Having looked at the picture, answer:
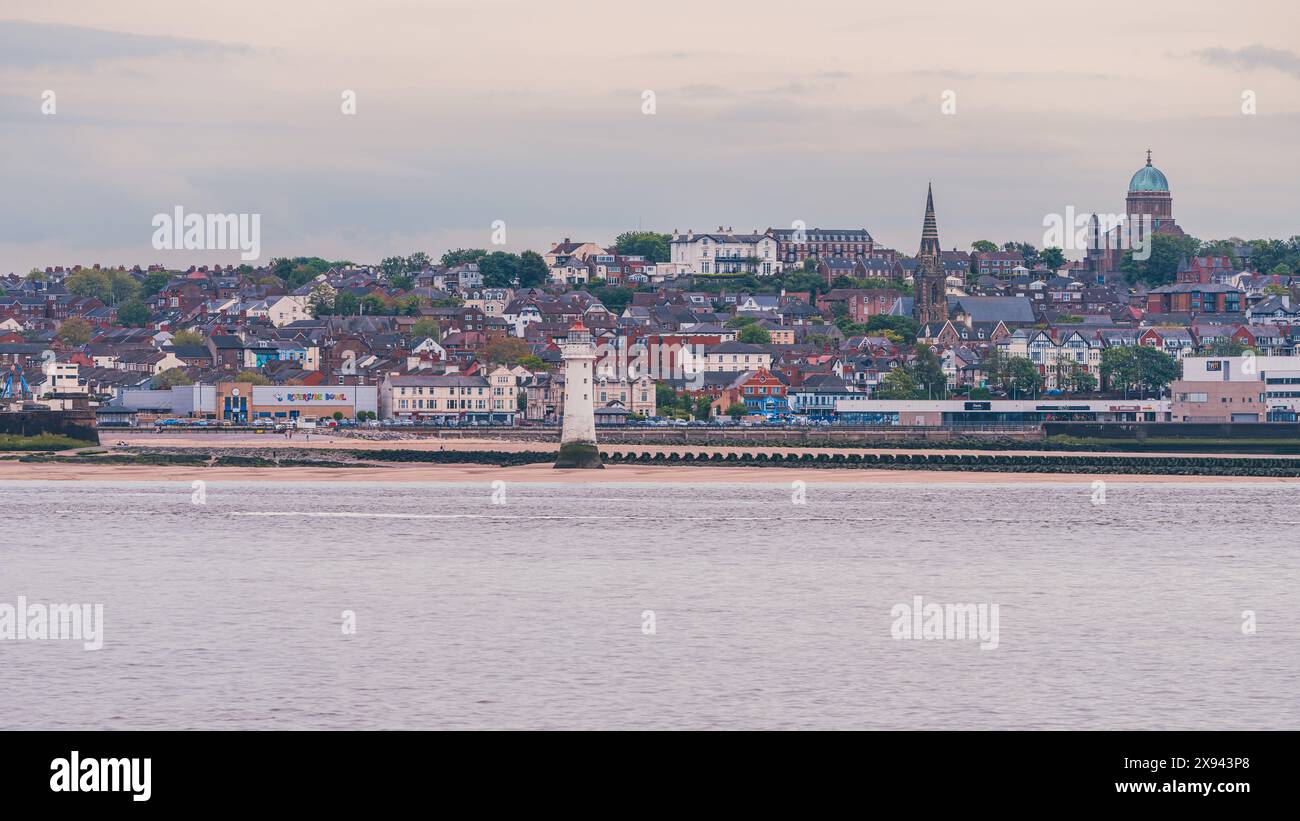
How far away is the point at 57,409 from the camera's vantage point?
94.0 meters

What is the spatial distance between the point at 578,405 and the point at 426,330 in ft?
299

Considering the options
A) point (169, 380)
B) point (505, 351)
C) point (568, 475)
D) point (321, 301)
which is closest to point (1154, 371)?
point (505, 351)

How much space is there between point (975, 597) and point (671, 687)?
13.2 m

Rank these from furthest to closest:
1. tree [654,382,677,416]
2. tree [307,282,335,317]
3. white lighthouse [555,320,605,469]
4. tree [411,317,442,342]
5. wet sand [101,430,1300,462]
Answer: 1. tree [307,282,335,317]
2. tree [411,317,442,342]
3. tree [654,382,677,416]
4. wet sand [101,430,1300,462]
5. white lighthouse [555,320,605,469]

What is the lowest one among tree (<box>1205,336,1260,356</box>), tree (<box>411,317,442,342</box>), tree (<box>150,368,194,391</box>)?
tree (<box>150,368,194,391</box>)

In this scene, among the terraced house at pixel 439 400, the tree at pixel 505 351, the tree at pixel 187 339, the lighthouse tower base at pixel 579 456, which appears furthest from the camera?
the tree at pixel 187 339

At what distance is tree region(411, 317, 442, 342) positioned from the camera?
164250 mm

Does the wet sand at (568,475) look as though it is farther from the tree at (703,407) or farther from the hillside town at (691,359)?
the tree at (703,407)

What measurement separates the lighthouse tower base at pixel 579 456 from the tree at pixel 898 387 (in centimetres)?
4942

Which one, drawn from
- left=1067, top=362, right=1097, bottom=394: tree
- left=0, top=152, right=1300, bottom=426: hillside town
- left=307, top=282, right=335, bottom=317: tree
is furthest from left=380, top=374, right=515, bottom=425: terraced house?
left=307, top=282, right=335, bottom=317: tree

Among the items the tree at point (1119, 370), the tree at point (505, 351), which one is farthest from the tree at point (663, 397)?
the tree at point (1119, 370)

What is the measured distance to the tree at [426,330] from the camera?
164250mm

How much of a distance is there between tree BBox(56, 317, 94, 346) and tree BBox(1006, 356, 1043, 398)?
Answer: 282 feet

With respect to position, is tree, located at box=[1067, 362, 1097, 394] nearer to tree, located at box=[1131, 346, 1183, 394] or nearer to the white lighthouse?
tree, located at box=[1131, 346, 1183, 394]
